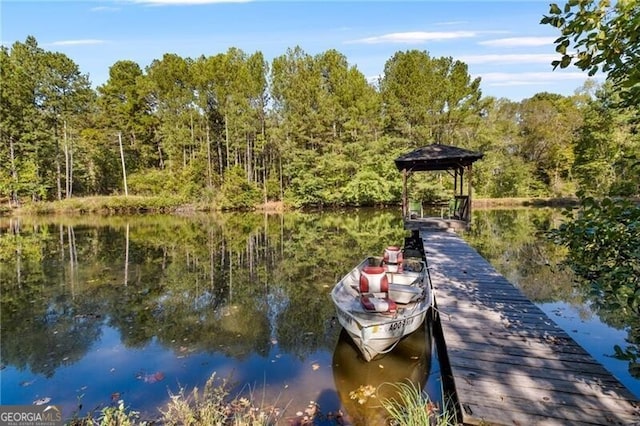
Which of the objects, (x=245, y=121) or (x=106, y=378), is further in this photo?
(x=245, y=121)

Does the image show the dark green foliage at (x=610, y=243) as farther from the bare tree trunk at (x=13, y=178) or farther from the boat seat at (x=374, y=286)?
the bare tree trunk at (x=13, y=178)

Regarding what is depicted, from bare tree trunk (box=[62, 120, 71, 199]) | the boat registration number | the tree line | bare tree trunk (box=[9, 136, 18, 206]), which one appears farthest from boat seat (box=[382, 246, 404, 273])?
bare tree trunk (box=[9, 136, 18, 206])

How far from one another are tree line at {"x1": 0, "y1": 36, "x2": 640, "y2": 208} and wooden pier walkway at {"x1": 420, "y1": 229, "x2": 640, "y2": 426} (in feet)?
86.6

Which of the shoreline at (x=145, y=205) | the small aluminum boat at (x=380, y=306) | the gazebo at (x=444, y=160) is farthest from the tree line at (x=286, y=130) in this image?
the small aluminum boat at (x=380, y=306)

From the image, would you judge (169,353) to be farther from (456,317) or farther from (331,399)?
(456,317)

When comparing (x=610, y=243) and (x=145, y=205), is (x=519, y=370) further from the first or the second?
(x=145, y=205)

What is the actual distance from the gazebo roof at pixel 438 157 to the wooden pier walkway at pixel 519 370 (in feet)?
22.9

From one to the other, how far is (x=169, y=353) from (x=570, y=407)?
5.98m

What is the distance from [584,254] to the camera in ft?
9.07

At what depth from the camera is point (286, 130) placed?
32.8 m

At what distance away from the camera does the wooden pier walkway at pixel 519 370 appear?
11.1 ft

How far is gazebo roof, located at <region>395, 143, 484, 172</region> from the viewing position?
12893mm

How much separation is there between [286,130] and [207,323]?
26.9 m

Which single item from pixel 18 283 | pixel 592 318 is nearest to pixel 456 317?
pixel 592 318
